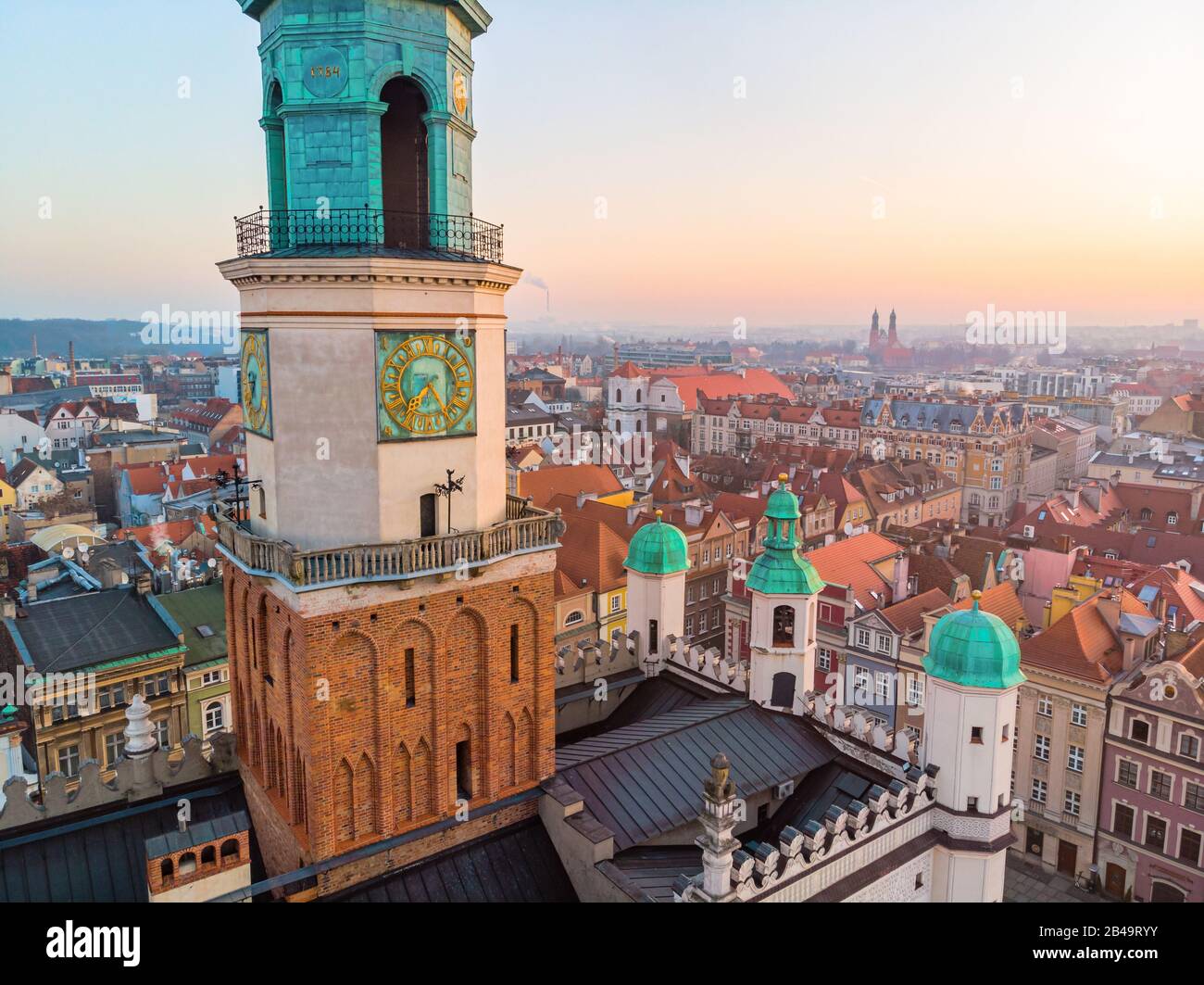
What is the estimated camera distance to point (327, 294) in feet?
55.1

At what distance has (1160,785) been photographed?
38.2m

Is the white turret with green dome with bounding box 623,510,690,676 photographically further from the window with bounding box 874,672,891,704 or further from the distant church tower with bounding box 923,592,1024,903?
the window with bounding box 874,672,891,704

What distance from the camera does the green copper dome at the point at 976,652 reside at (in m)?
21.5

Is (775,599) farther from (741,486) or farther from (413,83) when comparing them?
(741,486)

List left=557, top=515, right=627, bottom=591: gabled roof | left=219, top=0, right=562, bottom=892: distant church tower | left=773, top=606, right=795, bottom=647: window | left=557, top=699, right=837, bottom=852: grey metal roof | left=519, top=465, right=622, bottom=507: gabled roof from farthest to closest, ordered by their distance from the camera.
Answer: left=519, top=465, right=622, bottom=507: gabled roof
left=557, top=515, right=627, bottom=591: gabled roof
left=773, top=606, right=795, bottom=647: window
left=557, top=699, right=837, bottom=852: grey metal roof
left=219, top=0, right=562, bottom=892: distant church tower

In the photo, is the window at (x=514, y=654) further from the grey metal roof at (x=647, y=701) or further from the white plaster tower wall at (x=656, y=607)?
the white plaster tower wall at (x=656, y=607)

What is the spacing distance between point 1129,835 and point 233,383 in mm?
186722

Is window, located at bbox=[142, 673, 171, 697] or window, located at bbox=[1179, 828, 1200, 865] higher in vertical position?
window, located at bbox=[142, 673, 171, 697]

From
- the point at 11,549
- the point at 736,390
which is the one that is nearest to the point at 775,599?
the point at 11,549

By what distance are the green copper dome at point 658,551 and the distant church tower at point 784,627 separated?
3.82 m

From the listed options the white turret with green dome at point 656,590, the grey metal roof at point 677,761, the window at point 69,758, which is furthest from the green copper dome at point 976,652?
the window at point 69,758

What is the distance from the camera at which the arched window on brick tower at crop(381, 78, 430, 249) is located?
61.6 ft

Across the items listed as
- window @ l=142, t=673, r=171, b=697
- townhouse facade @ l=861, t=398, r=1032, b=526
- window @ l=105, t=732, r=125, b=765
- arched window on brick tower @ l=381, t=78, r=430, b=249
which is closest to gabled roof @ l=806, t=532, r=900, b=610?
window @ l=142, t=673, r=171, b=697

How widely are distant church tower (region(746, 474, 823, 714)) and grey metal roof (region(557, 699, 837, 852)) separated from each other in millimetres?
1133
